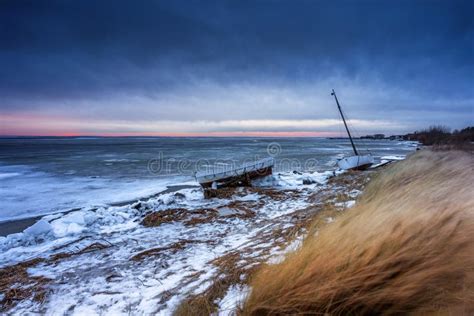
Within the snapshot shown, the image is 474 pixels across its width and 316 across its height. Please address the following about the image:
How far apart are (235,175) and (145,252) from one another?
23.2 ft

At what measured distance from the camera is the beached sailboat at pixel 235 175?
1091 centimetres

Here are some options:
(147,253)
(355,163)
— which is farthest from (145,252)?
(355,163)

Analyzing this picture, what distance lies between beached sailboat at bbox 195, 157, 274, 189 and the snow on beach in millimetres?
2654

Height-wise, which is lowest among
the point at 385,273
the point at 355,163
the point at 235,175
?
the point at 235,175

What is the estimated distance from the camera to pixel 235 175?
11.4 metres

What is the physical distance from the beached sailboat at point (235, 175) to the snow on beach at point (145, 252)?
2654 millimetres

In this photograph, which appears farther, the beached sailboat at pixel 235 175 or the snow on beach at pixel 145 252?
the beached sailboat at pixel 235 175

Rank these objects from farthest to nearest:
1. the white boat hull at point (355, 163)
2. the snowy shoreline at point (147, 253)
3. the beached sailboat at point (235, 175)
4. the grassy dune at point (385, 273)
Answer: the white boat hull at point (355, 163) < the beached sailboat at point (235, 175) < the snowy shoreline at point (147, 253) < the grassy dune at point (385, 273)

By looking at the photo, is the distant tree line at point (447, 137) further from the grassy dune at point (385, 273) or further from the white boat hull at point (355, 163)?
the grassy dune at point (385, 273)

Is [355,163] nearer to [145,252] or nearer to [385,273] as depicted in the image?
[145,252]

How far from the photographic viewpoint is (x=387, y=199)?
4199 mm

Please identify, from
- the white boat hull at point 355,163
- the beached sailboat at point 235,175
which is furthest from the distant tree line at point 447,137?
the beached sailboat at point 235,175

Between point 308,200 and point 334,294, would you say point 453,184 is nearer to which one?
point 334,294

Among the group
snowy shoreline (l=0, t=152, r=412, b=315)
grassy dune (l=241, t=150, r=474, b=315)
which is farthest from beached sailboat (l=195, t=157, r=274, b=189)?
grassy dune (l=241, t=150, r=474, b=315)
